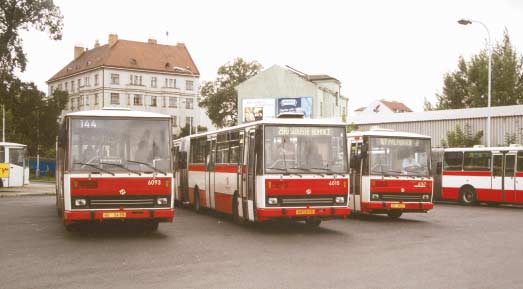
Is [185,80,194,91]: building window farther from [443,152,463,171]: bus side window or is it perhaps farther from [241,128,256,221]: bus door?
[241,128,256,221]: bus door

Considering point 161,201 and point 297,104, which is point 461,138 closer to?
point 161,201

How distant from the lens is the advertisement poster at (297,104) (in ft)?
247

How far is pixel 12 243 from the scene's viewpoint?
47.1 ft

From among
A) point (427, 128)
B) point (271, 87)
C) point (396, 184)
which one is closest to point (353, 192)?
point (396, 184)

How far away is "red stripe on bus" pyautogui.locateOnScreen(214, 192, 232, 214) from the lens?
19.3m

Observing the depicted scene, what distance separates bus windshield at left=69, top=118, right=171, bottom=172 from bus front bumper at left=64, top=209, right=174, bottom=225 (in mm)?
881

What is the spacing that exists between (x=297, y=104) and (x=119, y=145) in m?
61.4

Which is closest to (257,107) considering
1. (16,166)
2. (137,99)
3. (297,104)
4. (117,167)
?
(297,104)

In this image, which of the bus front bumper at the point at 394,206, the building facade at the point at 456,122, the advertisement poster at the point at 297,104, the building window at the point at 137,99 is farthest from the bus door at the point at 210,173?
the building window at the point at 137,99

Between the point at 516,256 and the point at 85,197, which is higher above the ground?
the point at 85,197

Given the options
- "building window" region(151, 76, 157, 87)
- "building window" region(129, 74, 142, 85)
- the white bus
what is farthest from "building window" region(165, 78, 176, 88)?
the white bus

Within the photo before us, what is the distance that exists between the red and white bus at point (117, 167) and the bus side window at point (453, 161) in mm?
18677

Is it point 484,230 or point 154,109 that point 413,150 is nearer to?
point 484,230

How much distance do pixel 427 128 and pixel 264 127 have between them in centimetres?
3191
